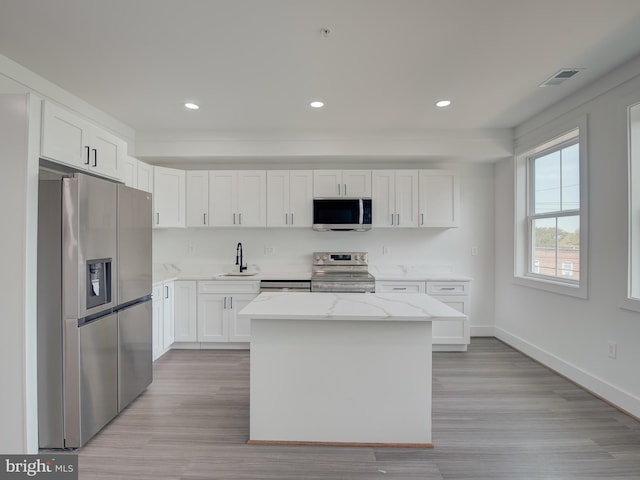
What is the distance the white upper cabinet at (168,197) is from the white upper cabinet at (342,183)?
5.61 feet

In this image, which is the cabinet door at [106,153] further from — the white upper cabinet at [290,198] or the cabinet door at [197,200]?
the white upper cabinet at [290,198]

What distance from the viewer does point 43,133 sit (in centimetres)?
181

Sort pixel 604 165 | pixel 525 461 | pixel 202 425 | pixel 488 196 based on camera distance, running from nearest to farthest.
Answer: pixel 525 461 < pixel 202 425 < pixel 604 165 < pixel 488 196

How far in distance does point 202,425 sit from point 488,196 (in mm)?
4225

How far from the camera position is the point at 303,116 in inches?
131

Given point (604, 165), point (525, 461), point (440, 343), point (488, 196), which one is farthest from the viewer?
point (488, 196)

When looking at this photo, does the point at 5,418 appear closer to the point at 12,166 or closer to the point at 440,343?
the point at 12,166

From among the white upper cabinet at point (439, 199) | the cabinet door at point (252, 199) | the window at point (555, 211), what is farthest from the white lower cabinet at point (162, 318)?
the window at point (555, 211)

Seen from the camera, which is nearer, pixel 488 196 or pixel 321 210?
pixel 321 210

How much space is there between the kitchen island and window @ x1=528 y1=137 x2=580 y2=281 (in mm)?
2132

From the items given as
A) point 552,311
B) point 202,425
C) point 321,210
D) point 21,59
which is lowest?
point 202,425

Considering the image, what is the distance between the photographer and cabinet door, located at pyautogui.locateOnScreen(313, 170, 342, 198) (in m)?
3.92

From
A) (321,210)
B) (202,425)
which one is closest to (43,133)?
(202,425)

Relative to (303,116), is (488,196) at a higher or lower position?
lower
